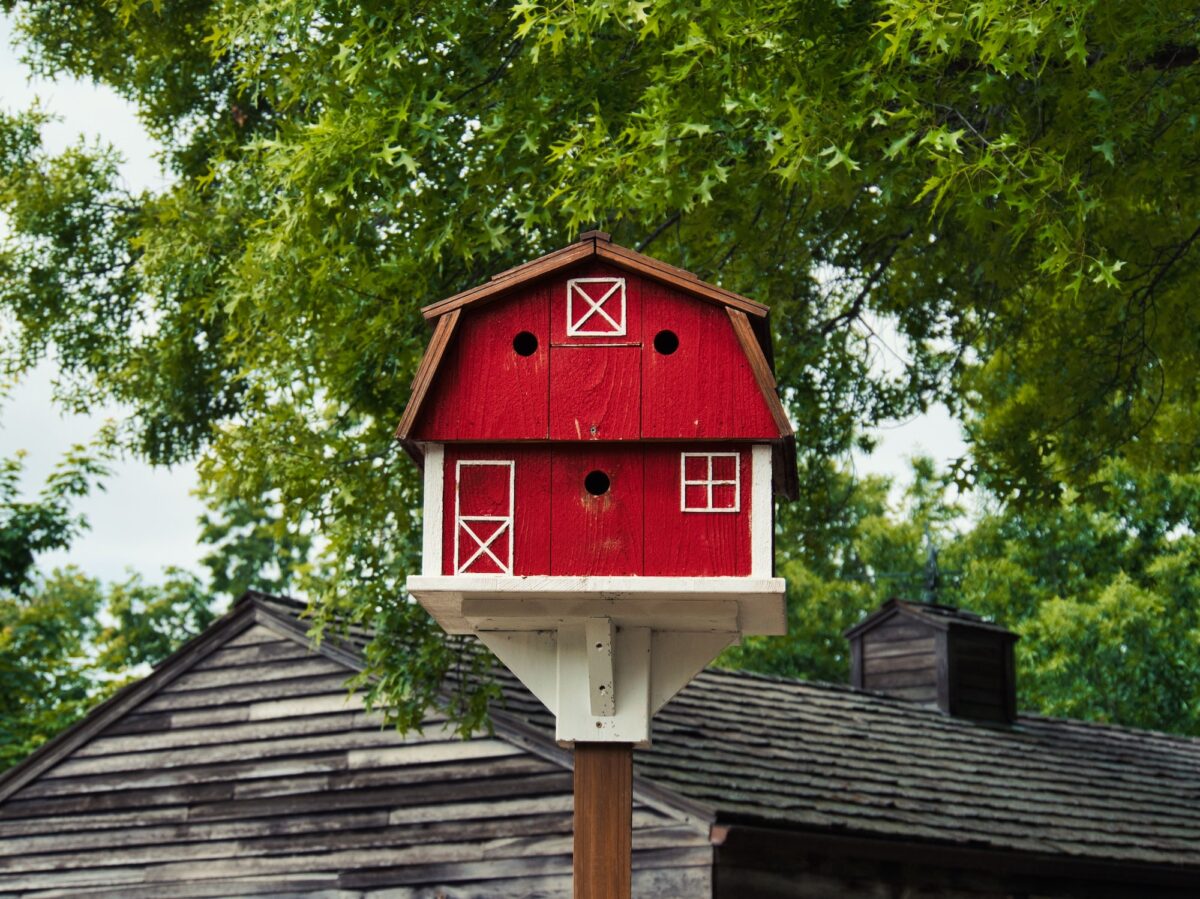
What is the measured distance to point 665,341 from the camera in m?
4.91

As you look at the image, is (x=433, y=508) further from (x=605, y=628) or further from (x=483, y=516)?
(x=605, y=628)

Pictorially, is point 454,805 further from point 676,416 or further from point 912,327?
point 676,416

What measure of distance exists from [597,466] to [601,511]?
136 millimetres

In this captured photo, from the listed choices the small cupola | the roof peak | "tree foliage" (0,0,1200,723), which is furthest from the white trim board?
the small cupola

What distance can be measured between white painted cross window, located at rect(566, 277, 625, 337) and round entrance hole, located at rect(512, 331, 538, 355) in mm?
104

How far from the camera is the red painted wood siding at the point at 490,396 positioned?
4855 mm

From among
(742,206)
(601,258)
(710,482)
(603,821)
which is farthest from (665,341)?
(742,206)

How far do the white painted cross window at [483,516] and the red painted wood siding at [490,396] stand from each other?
13 cm

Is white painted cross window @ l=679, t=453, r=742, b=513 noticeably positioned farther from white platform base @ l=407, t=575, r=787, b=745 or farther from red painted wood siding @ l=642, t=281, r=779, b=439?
white platform base @ l=407, t=575, r=787, b=745

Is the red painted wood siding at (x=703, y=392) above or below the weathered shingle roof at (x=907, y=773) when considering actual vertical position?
above

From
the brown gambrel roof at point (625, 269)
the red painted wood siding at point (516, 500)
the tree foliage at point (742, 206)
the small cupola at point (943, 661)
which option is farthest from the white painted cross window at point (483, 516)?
the small cupola at point (943, 661)

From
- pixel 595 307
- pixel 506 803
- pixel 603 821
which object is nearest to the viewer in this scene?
pixel 603 821

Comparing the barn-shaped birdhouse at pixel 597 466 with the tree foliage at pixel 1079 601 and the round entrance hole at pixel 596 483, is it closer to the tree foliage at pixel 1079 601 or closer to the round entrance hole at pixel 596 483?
the round entrance hole at pixel 596 483

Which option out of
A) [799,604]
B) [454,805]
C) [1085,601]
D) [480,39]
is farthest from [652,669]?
[799,604]
